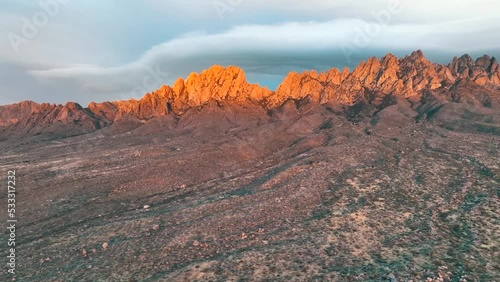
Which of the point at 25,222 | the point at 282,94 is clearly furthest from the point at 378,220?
the point at 282,94

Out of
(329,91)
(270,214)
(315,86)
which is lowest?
(270,214)

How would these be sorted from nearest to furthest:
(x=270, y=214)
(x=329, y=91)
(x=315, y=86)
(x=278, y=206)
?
(x=270, y=214)
(x=278, y=206)
(x=329, y=91)
(x=315, y=86)

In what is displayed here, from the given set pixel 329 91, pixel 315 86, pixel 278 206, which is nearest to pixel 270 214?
pixel 278 206

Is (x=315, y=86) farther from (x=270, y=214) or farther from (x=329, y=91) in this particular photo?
(x=270, y=214)

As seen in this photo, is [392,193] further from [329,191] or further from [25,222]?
[25,222]

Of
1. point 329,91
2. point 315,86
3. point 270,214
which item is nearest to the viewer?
point 270,214

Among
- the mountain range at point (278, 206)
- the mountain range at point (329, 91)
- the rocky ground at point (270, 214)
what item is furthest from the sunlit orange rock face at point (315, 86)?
the rocky ground at point (270, 214)

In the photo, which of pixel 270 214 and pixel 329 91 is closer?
pixel 270 214

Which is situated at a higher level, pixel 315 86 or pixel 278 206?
pixel 315 86
